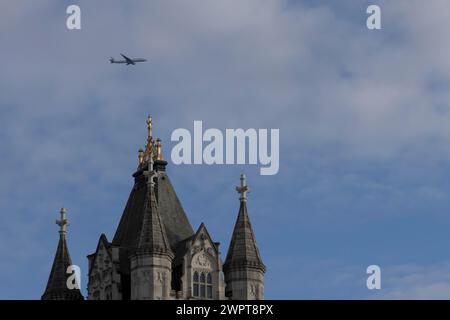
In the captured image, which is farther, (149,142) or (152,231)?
(149,142)

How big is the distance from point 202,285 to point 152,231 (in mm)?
4891

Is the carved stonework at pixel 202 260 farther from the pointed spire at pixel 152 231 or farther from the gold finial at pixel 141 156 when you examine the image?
Answer: the gold finial at pixel 141 156

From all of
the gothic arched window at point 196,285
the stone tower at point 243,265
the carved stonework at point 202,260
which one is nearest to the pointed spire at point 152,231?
the carved stonework at point 202,260

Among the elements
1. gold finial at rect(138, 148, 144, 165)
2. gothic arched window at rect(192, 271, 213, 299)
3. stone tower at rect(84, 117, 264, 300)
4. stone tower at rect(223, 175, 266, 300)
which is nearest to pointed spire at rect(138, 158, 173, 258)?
stone tower at rect(84, 117, 264, 300)

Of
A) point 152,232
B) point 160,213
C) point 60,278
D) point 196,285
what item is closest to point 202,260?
point 196,285

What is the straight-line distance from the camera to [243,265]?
108 m

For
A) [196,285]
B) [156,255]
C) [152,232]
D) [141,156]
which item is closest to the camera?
[156,255]

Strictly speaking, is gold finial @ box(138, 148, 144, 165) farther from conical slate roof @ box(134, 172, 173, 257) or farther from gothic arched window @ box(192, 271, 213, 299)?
gothic arched window @ box(192, 271, 213, 299)

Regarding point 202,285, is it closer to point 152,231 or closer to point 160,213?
point 152,231

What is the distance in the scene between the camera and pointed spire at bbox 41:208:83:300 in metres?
109

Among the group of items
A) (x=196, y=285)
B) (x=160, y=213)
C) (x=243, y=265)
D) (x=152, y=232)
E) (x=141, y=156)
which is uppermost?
(x=141, y=156)

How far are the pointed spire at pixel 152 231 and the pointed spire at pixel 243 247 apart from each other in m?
4.68
